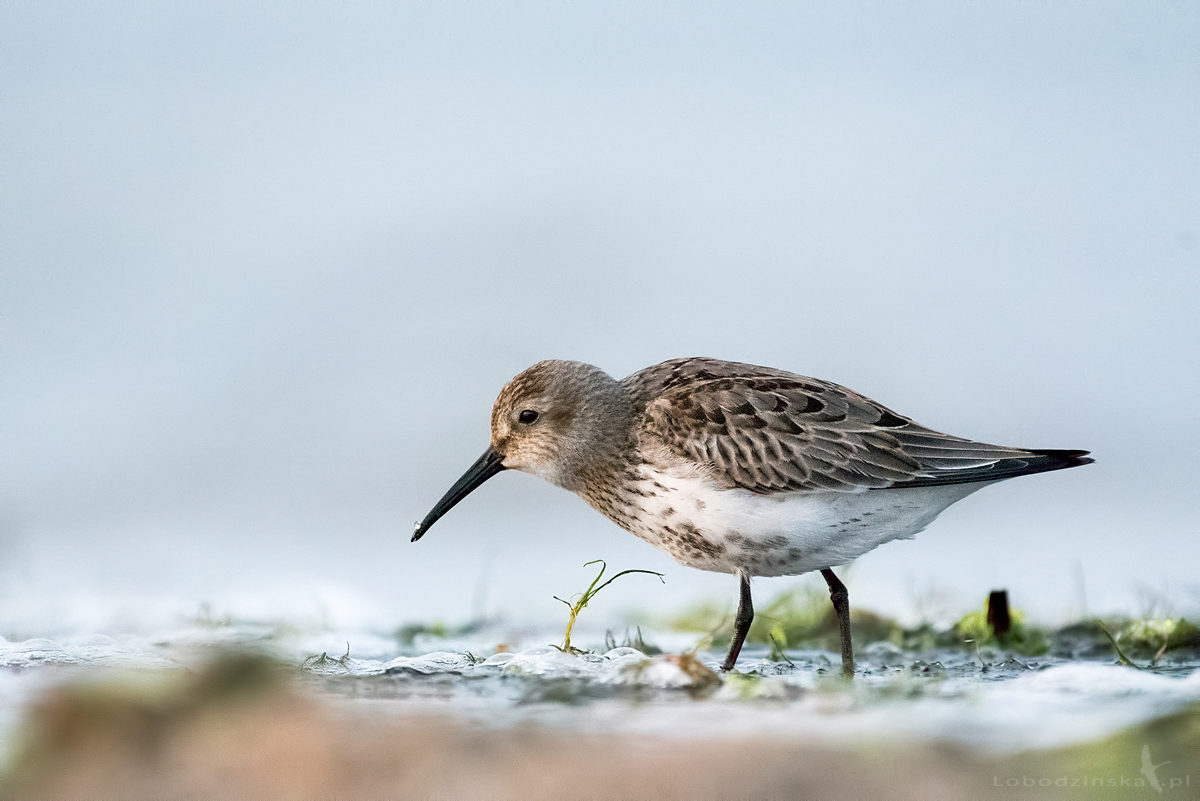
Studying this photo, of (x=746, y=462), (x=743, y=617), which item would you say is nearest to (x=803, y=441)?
(x=746, y=462)

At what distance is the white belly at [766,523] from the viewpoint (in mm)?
5172

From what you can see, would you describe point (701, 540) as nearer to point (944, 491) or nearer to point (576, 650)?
point (576, 650)

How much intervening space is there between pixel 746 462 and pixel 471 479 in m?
1.46

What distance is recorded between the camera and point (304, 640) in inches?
Result: 225

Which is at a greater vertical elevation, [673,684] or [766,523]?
[766,523]

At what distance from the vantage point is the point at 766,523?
518 centimetres

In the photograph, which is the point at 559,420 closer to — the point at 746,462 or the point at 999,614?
the point at 746,462

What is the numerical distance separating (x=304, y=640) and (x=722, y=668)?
6.36 ft

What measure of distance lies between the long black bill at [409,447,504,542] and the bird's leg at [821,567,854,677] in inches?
63.8

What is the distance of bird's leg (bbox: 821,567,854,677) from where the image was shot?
5293mm

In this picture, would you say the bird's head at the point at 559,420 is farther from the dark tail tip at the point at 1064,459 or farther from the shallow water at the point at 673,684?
the dark tail tip at the point at 1064,459

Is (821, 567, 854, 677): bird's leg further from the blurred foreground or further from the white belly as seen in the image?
the blurred foreground

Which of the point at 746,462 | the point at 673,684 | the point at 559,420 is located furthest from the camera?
the point at 559,420

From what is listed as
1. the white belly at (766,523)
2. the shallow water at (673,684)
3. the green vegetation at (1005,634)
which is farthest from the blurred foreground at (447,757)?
the green vegetation at (1005,634)
